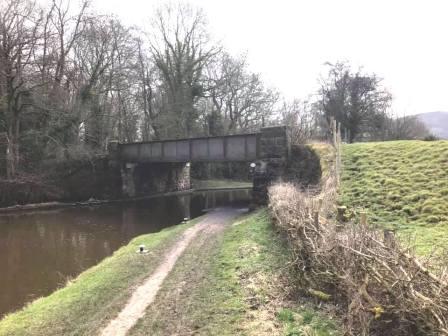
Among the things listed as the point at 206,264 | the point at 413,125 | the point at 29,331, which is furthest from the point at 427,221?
the point at 413,125

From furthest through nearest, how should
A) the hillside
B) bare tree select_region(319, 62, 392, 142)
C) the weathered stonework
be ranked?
the hillside
bare tree select_region(319, 62, 392, 142)
the weathered stonework

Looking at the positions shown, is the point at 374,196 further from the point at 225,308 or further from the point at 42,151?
the point at 42,151

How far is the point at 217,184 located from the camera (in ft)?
167

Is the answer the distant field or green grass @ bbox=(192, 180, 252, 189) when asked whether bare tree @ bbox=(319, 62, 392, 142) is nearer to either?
green grass @ bbox=(192, 180, 252, 189)

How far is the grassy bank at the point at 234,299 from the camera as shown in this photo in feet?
23.8

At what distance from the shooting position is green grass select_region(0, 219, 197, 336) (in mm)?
8289

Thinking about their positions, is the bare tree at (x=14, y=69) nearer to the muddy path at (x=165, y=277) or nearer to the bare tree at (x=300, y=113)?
the muddy path at (x=165, y=277)

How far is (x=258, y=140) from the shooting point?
1066 inches

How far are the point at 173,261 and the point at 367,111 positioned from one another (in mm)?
38359

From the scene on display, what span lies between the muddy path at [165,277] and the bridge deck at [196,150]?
31.4 ft

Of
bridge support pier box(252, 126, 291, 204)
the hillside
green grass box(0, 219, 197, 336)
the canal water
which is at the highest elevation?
the hillside

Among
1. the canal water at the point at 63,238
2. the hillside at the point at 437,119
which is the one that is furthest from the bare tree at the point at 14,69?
the hillside at the point at 437,119

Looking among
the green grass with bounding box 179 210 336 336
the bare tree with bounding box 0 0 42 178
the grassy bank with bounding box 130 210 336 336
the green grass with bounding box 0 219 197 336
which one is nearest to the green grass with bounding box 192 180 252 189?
the bare tree with bounding box 0 0 42 178

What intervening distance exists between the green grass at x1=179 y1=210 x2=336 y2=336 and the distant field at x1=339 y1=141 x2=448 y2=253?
3.06 meters
